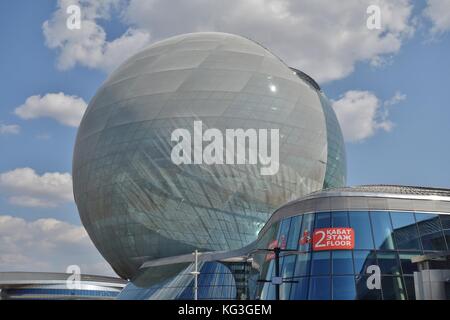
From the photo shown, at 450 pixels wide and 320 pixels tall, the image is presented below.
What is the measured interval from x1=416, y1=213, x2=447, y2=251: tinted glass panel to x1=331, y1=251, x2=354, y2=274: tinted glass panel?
4635 mm

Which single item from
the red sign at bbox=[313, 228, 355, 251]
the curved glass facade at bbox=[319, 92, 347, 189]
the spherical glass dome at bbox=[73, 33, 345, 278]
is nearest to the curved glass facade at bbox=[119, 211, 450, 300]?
the red sign at bbox=[313, 228, 355, 251]

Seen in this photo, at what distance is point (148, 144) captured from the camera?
50.1 metres

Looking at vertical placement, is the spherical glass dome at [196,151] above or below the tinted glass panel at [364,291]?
above

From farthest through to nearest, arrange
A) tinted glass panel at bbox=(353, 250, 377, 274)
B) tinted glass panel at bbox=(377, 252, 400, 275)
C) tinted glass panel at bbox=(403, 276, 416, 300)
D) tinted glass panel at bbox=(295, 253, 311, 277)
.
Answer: tinted glass panel at bbox=(295, 253, 311, 277) → tinted glass panel at bbox=(377, 252, 400, 275) → tinted glass panel at bbox=(403, 276, 416, 300) → tinted glass panel at bbox=(353, 250, 377, 274)

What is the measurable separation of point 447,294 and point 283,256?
29.2 ft

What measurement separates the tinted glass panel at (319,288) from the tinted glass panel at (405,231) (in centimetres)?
468

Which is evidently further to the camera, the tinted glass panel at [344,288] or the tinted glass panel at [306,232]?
the tinted glass panel at [306,232]

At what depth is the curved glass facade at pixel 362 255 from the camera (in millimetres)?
28719

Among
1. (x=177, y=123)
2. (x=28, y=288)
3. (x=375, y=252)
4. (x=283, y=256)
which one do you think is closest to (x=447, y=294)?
(x=375, y=252)

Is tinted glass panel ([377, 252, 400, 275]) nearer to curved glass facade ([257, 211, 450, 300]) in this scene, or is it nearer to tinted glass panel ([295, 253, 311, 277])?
curved glass facade ([257, 211, 450, 300])

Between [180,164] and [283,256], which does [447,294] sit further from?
[180,164]

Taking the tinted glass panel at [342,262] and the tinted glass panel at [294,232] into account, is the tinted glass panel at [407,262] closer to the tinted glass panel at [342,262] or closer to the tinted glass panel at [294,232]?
the tinted glass panel at [342,262]

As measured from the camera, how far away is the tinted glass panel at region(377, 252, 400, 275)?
29484 millimetres

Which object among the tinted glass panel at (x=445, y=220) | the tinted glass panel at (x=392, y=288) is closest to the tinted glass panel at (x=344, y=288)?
the tinted glass panel at (x=392, y=288)
